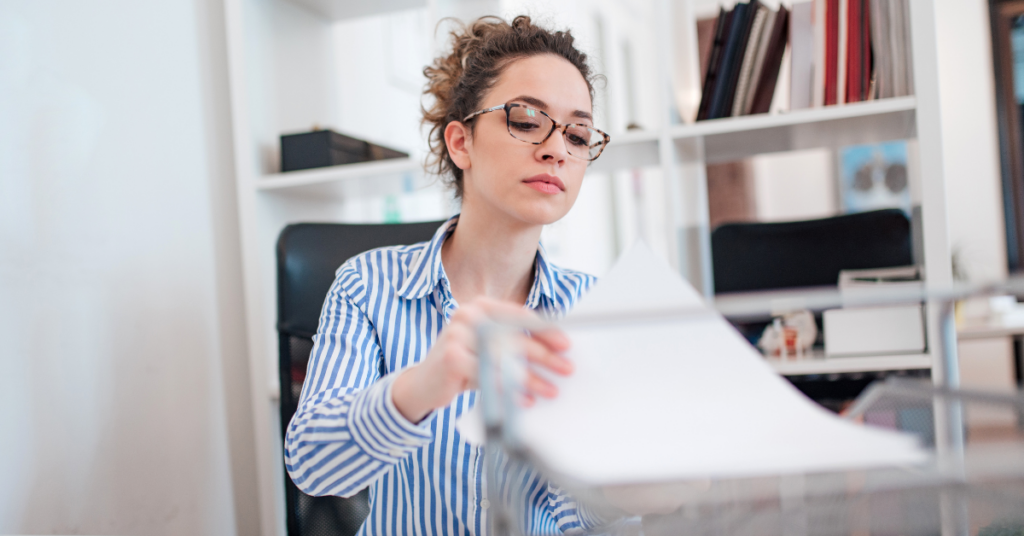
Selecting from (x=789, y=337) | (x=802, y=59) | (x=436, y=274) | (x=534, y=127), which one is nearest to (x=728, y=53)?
(x=802, y=59)

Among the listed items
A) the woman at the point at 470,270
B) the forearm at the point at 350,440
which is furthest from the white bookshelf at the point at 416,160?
the forearm at the point at 350,440

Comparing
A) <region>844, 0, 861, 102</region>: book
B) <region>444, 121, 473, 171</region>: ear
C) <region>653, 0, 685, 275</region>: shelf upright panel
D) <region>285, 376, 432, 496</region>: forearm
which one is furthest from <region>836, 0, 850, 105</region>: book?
<region>285, 376, 432, 496</region>: forearm

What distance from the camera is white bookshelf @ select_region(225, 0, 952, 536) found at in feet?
4.36

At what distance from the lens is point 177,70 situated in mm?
1502

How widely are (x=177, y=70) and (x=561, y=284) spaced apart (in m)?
0.95

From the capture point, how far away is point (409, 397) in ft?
1.81

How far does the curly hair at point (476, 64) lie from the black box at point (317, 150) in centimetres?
44

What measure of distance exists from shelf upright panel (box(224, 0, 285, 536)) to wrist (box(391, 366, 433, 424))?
3.79ft

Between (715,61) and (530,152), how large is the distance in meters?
0.72

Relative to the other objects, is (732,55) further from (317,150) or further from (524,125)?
(317,150)

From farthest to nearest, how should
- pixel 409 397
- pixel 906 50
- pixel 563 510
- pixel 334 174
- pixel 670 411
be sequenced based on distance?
1. pixel 334 174
2. pixel 906 50
3. pixel 563 510
4. pixel 409 397
5. pixel 670 411

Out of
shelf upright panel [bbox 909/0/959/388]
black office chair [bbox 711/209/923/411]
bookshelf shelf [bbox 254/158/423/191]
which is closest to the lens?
shelf upright panel [bbox 909/0/959/388]

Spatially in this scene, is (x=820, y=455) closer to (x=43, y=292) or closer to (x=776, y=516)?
(x=776, y=516)

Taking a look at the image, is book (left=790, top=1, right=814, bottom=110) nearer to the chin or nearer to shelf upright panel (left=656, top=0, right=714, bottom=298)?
shelf upright panel (left=656, top=0, right=714, bottom=298)
